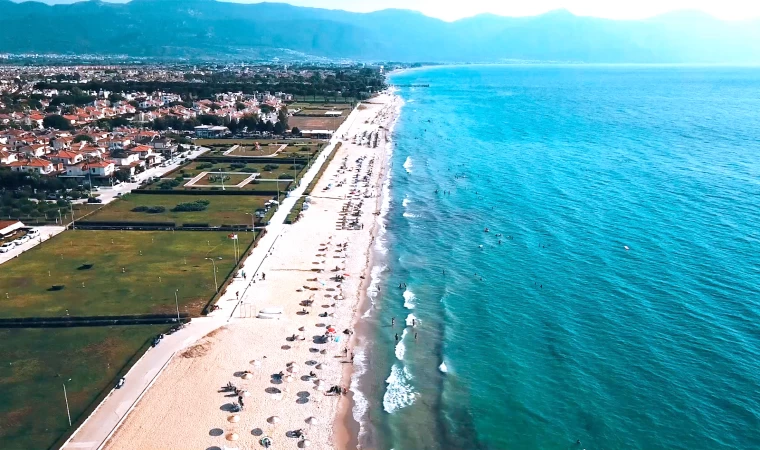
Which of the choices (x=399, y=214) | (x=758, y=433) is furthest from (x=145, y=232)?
(x=758, y=433)

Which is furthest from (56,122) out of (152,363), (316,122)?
(152,363)

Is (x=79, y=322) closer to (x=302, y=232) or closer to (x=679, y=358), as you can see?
(x=302, y=232)

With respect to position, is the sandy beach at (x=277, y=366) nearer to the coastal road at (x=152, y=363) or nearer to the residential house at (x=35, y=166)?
the coastal road at (x=152, y=363)

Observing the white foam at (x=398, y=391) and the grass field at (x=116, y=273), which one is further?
the grass field at (x=116, y=273)

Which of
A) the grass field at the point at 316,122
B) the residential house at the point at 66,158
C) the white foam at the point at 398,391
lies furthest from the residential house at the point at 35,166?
the white foam at the point at 398,391

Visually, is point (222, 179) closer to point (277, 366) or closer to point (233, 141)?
point (233, 141)

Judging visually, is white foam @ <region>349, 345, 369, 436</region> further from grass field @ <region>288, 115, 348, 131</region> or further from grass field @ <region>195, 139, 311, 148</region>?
grass field @ <region>288, 115, 348, 131</region>
